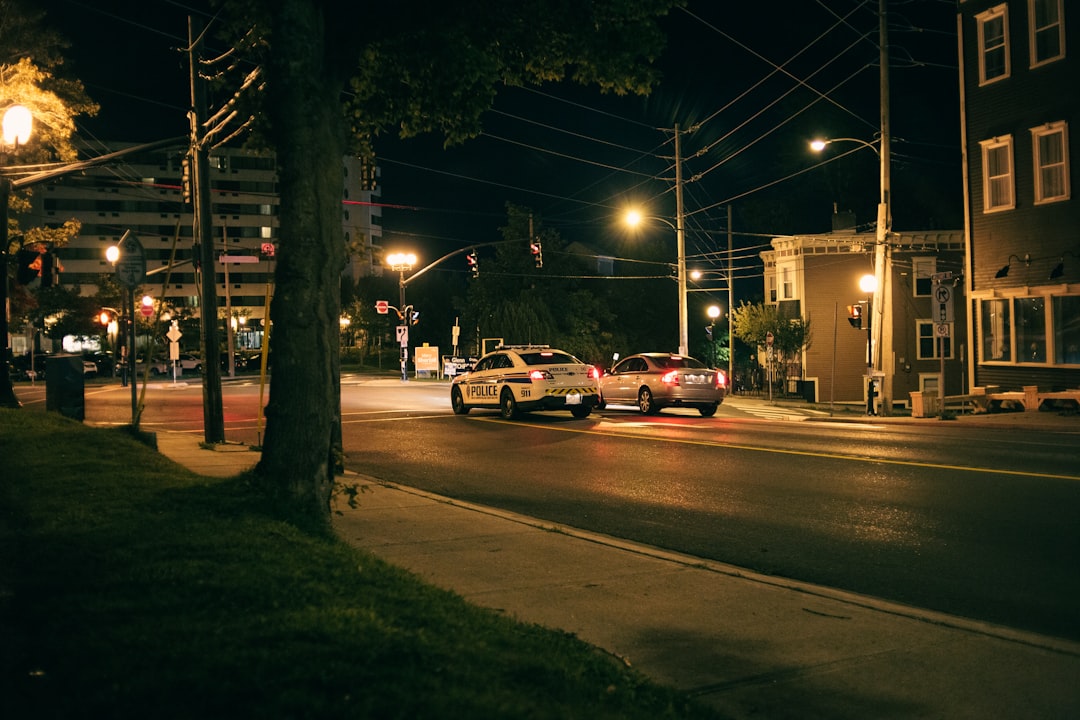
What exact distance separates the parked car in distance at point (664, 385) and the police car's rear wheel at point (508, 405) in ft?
13.4

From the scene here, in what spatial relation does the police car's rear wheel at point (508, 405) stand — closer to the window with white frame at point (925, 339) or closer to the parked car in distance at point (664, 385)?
the parked car in distance at point (664, 385)

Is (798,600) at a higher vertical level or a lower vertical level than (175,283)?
lower

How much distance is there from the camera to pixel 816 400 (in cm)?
4862

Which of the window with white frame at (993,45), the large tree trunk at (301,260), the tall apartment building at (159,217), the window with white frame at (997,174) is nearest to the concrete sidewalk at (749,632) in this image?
the large tree trunk at (301,260)

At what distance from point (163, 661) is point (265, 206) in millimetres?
112981

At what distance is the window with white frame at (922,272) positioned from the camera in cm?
4488

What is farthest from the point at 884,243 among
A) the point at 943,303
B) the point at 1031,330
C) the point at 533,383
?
the point at 533,383

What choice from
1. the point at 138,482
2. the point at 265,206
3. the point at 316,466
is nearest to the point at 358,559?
the point at 316,466

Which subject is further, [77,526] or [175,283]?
[175,283]

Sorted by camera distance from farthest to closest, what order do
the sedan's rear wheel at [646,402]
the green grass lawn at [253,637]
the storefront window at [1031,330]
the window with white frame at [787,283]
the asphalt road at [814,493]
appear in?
the window with white frame at [787,283] → the storefront window at [1031,330] → the sedan's rear wheel at [646,402] → the asphalt road at [814,493] → the green grass lawn at [253,637]

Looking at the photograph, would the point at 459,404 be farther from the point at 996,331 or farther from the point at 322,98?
the point at 322,98

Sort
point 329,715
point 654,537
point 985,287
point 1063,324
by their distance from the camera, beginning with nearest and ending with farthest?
1. point 329,715
2. point 654,537
3. point 1063,324
4. point 985,287

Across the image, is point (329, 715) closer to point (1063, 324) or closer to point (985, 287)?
point (1063, 324)

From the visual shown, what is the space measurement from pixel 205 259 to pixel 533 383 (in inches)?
335
